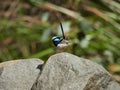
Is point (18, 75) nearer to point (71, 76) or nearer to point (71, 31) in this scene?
point (71, 76)

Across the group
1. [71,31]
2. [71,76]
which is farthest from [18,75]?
[71,31]

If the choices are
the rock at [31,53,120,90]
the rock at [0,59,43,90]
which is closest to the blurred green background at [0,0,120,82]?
the rock at [0,59,43,90]

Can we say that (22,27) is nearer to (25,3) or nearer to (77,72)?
(25,3)

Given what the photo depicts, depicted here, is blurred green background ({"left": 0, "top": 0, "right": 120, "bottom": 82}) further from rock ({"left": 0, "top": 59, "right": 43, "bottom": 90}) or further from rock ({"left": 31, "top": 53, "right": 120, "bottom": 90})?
rock ({"left": 31, "top": 53, "right": 120, "bottom": 90})

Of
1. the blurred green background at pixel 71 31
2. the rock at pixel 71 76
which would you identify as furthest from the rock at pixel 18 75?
the blurred green background at pixel 71 31

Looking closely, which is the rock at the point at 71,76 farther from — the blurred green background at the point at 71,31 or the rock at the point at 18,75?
the blurred green background at the point at 71,31

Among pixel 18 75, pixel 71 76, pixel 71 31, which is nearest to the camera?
pixel 71 76
